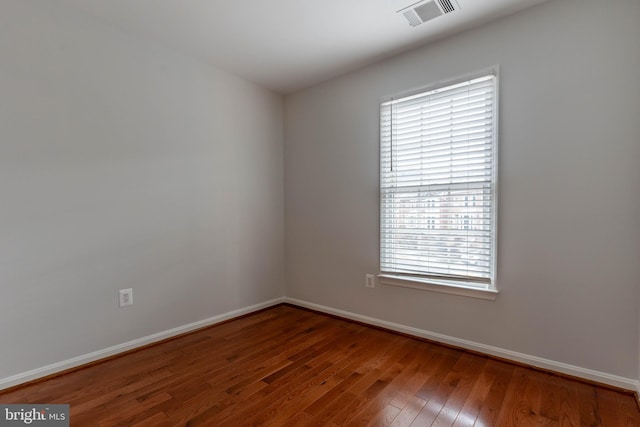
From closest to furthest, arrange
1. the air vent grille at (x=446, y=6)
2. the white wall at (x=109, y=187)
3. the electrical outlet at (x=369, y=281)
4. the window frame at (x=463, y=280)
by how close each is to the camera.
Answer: the white wall at (x=109, y=187) → the air vent grille at (x=446, y=6) → the window frame at (x=463, y=280) → the electrical outlet at (x=369, y=281)

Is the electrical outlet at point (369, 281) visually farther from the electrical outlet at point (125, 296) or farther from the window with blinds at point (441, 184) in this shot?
the electrical outlet at point (125, 296)

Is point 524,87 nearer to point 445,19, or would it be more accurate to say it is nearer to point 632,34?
point 632,34

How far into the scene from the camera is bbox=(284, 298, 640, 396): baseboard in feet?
6.47

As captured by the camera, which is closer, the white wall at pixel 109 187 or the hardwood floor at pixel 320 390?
the hardwood floor at pixel 320 390

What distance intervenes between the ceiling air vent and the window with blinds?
1.71 ft

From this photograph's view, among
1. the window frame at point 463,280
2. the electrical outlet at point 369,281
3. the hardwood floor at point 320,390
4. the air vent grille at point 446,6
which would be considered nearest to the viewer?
the hardwood floor at point 320,390

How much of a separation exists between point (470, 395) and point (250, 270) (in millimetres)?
2318

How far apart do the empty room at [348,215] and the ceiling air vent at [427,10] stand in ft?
0.05

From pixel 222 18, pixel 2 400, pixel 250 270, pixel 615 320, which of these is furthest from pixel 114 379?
pixel 615 320

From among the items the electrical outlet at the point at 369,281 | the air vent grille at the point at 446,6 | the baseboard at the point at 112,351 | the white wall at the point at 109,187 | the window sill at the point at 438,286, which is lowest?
the baseboard at the point at 112,351

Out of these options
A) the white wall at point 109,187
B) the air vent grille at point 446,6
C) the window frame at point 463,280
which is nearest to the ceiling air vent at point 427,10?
the air vent grille at point 446,6

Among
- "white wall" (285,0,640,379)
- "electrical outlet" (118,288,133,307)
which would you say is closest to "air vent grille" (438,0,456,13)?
"white wall" (285,0,640,379)

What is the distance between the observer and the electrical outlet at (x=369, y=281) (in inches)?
121

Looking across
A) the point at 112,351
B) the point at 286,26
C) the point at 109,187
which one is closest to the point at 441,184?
the point at 286,26
